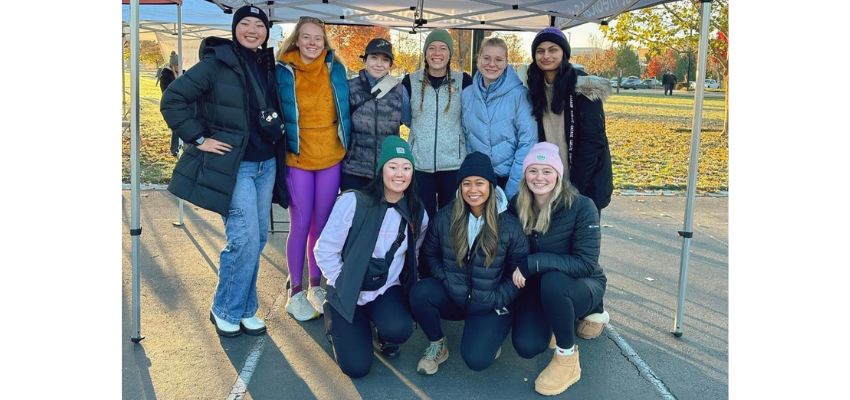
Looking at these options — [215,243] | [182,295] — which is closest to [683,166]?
[215,243]

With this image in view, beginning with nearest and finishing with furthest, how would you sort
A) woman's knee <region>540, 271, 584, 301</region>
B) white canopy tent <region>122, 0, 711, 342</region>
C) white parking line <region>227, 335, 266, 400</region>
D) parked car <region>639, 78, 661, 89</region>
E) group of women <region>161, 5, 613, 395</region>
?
white parking line <region>227, 335, 266, 400</region>
woman's knee <region>540, 271, 584, 301</region>
group of women <region>161, 5, 613, 395</region>
white canopy tent <region>122, 0, 711, 342</region>
parked car <region>639, 78, 661, 89</region>

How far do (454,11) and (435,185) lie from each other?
2927 millimetres

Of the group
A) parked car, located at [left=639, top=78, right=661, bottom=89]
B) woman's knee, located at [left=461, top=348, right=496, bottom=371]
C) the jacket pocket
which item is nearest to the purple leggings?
the jacket pocket

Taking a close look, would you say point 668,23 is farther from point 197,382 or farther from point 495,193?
point 197,382

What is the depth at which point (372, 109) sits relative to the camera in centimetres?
396

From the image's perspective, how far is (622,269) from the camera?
536 cm

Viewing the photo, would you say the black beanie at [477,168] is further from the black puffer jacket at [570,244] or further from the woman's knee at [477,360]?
the woman's knee at [477,360]

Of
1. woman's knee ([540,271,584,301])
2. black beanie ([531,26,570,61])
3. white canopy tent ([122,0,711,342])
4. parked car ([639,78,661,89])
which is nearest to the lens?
woman's knee ([540,271,584,301])

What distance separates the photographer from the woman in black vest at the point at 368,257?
3.38 m

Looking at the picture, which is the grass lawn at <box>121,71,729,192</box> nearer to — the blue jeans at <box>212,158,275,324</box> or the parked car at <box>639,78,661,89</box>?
the blue jeans at <box>212,158,275,324</box>

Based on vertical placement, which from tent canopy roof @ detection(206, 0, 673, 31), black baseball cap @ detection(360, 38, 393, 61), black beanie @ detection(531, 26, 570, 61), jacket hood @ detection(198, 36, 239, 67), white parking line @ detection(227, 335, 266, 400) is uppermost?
tent canopy roof @ detection(206, 0, 673, 31)

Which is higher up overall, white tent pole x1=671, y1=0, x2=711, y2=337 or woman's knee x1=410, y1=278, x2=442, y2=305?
white tent pole x1=671, y1=0, x2=711, y2=337

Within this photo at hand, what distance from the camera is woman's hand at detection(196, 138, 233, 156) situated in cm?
342

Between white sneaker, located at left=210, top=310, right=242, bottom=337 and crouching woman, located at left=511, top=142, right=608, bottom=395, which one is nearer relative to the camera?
crouching woman, located at left=511, top=142, right=608, bottom=395
